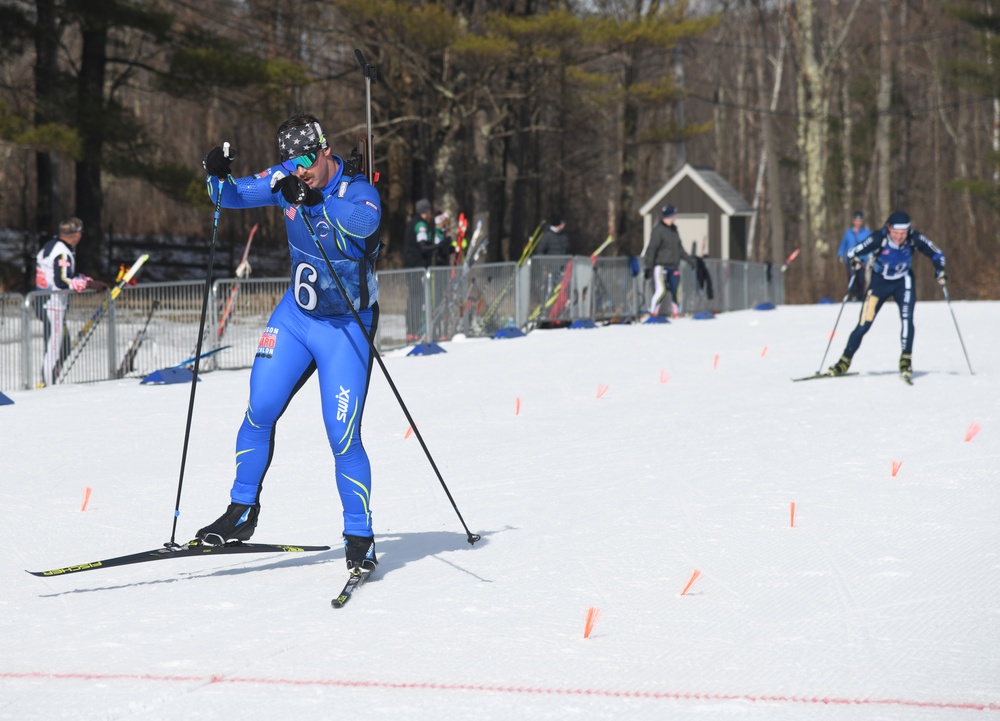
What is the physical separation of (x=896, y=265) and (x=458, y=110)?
18221 millimetres

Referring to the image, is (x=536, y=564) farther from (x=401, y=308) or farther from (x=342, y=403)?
(x=401, y=308)

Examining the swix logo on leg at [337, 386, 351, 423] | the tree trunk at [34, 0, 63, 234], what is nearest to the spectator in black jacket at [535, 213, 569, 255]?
the tree trunk at [34, 0, 63, 234]

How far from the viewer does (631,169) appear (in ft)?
136

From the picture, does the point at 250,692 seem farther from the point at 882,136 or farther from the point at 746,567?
the point at 882,136

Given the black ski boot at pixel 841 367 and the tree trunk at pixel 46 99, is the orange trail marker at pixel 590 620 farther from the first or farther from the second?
the tree trunk at pixel 46 99

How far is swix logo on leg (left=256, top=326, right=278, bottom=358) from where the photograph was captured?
6.19 metres

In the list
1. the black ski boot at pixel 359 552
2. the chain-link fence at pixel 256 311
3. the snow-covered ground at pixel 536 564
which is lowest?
the snow-covered ground at pixel 536 564

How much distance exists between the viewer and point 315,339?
6180mm

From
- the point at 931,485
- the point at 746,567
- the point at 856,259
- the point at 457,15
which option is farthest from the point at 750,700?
the point at 457,15

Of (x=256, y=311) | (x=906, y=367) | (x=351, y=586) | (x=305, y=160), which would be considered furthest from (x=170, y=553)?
(x=256, y=311)

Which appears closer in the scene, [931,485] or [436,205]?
[931,485]

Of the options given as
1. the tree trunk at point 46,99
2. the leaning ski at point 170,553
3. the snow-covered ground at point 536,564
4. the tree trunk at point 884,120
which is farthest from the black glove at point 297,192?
the tree trunk at point 884,120

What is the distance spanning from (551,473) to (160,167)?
17851 millimetres

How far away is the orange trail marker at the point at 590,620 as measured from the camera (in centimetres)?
539
